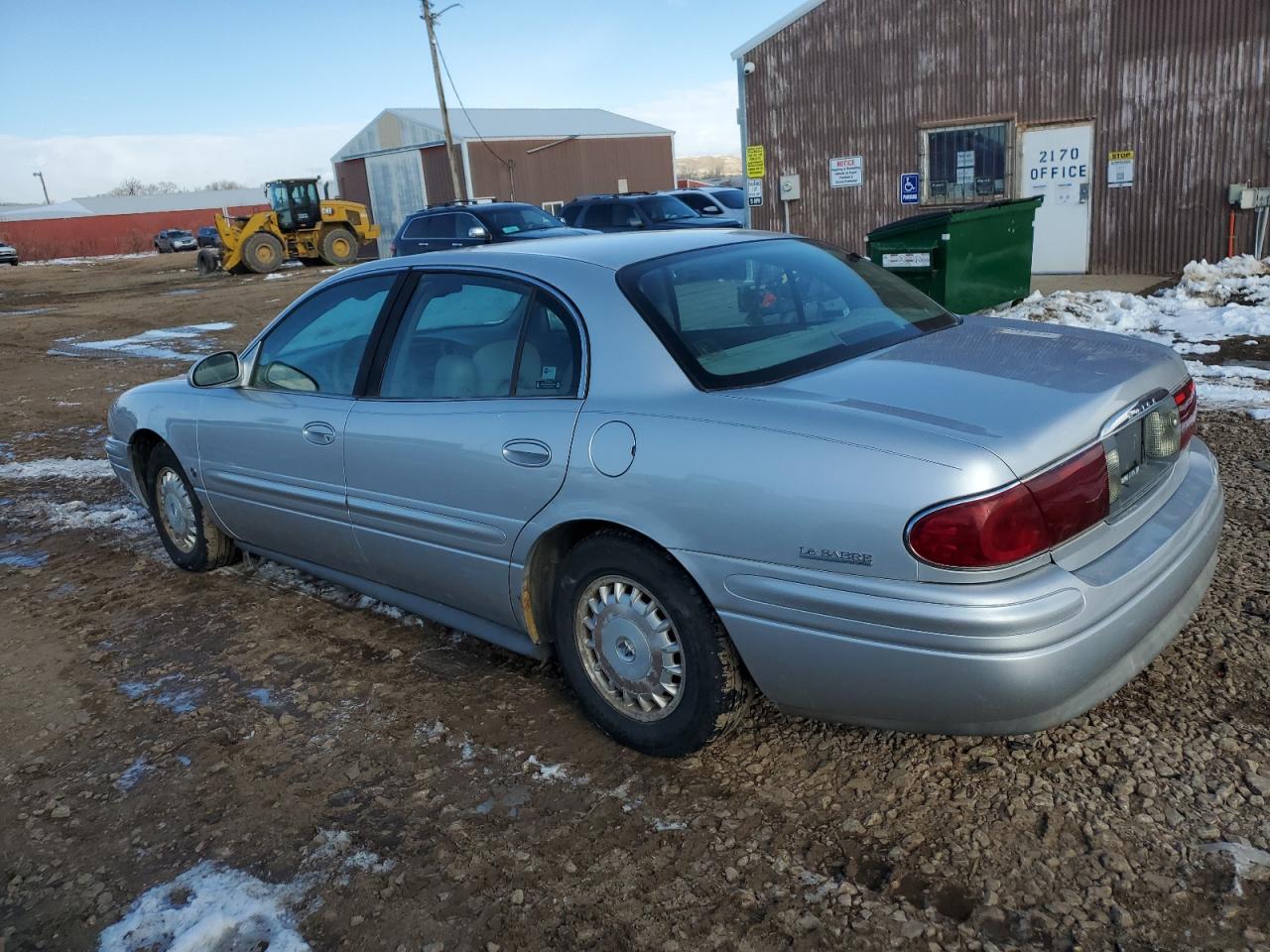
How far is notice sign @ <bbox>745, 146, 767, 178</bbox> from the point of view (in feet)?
57.3

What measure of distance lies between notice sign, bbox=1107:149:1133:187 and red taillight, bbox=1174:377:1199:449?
41.7 feet

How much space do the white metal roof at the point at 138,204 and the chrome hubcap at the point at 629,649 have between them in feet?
252

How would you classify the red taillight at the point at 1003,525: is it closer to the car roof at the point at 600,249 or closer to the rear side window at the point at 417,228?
the car roof at the point at 600,249

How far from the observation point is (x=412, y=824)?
2795 mm

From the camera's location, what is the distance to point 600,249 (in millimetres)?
3389

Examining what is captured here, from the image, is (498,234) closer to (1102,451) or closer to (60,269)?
(1102,451)

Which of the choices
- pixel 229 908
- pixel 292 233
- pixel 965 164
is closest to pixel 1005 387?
pixel 229 908

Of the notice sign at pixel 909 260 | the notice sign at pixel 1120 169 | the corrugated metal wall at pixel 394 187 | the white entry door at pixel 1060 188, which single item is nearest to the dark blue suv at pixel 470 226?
the white entry door at pixel 1060 188

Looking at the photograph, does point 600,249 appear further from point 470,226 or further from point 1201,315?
point 470,226

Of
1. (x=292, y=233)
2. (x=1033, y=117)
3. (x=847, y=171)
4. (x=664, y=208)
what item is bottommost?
(x=664, y=208)

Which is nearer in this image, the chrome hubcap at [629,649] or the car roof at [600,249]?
the chrome hubcap at [629,649]

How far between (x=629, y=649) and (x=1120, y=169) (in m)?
14.0

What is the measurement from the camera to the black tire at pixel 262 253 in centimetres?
3012

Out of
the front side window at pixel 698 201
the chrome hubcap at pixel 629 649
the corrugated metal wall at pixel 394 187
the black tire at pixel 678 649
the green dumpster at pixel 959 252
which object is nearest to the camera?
the black tire at pixel 678 649
